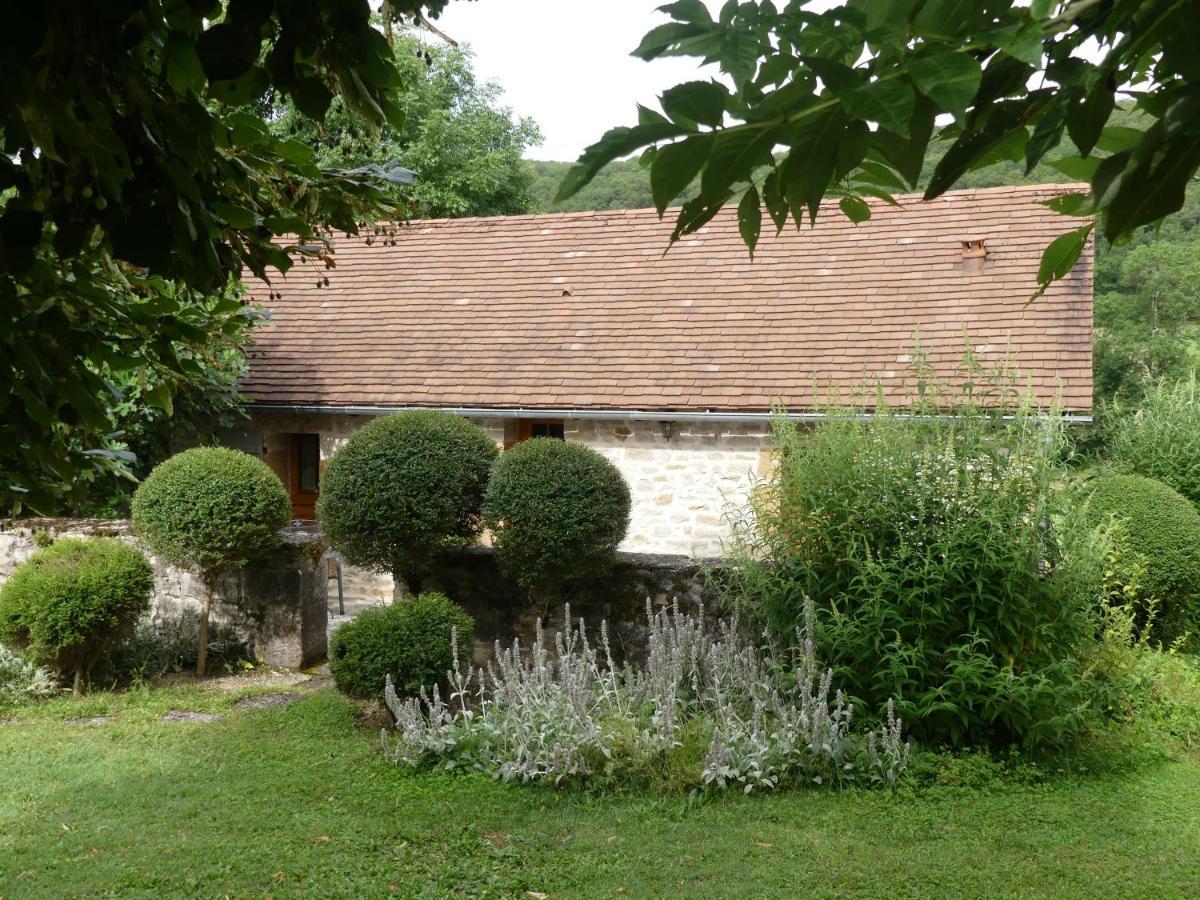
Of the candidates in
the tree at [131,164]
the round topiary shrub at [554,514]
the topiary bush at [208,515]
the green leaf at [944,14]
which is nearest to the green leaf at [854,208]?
the green leaf at [944,14]

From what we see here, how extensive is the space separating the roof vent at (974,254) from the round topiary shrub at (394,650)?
7.85m

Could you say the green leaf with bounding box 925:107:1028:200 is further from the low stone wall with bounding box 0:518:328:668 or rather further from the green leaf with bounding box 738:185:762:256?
the low stone wall with bounding box 0:518:328:668

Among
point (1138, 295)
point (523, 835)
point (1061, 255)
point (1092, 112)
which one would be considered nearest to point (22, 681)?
point (523, 835)

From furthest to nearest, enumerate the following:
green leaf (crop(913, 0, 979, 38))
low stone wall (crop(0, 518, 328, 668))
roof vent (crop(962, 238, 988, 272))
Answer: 1. roof vent (crop(962, 238, 988, 272))
2. low stone wall (crop(0, 518, 328, 668))
3. green leaf (crop(913, 0, 979, 38))

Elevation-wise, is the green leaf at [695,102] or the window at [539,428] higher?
the green leaf at [695,102]

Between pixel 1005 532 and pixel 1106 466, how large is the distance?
22.3 feet

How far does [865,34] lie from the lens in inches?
44.2

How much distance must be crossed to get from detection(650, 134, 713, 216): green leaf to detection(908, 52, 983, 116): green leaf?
0.73ft

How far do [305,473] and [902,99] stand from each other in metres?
13.1

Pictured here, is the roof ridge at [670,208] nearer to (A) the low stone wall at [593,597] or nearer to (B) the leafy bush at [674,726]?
(A) the low stone wall at [593,597]

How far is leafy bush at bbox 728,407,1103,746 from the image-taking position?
20.9 feet

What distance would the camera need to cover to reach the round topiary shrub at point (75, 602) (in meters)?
8.22

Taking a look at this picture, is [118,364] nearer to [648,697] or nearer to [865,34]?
[865,34]

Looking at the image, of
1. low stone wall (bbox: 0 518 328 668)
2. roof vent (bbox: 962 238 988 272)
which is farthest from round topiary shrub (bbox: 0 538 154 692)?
roof vent (bbox: 962 238 988 272)
